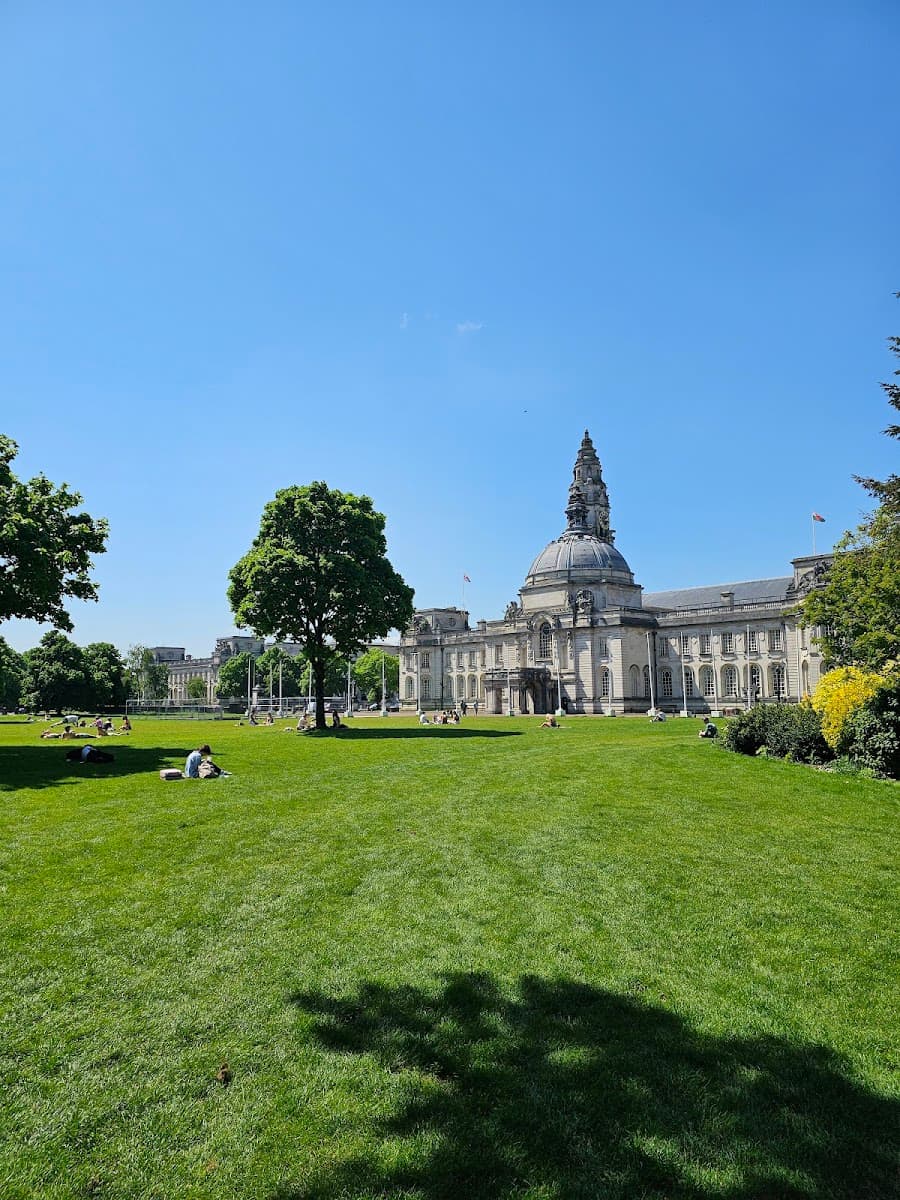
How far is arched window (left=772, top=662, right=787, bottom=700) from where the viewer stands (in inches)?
2940

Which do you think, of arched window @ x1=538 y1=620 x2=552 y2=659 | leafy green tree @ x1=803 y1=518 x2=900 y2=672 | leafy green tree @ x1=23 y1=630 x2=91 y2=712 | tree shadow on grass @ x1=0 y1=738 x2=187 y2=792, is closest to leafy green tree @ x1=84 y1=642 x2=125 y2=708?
leafy green tree @ x1=23 y1=630 x2=91 y2=712

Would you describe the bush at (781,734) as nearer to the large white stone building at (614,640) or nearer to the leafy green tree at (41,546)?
the leafy green tree at (41,546)

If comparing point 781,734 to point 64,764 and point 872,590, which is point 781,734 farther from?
point 64,764

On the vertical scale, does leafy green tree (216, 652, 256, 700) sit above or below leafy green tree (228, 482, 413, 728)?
below

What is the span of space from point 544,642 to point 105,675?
51.7 meters

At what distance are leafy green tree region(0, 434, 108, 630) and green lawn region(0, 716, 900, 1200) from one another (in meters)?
12.1

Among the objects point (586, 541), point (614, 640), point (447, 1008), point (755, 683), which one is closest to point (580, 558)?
point (586, 541)

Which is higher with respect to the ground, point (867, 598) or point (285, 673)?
point (867, 598)

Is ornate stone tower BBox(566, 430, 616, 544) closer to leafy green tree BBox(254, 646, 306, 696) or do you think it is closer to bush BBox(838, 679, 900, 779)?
leafy green tree BBox(254, 646, 306, 696)

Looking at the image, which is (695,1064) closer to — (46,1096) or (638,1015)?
(638,1015)

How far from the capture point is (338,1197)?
15.3ft

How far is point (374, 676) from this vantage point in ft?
430

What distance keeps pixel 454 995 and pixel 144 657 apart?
459 ft

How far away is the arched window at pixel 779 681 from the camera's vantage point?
245 ft
